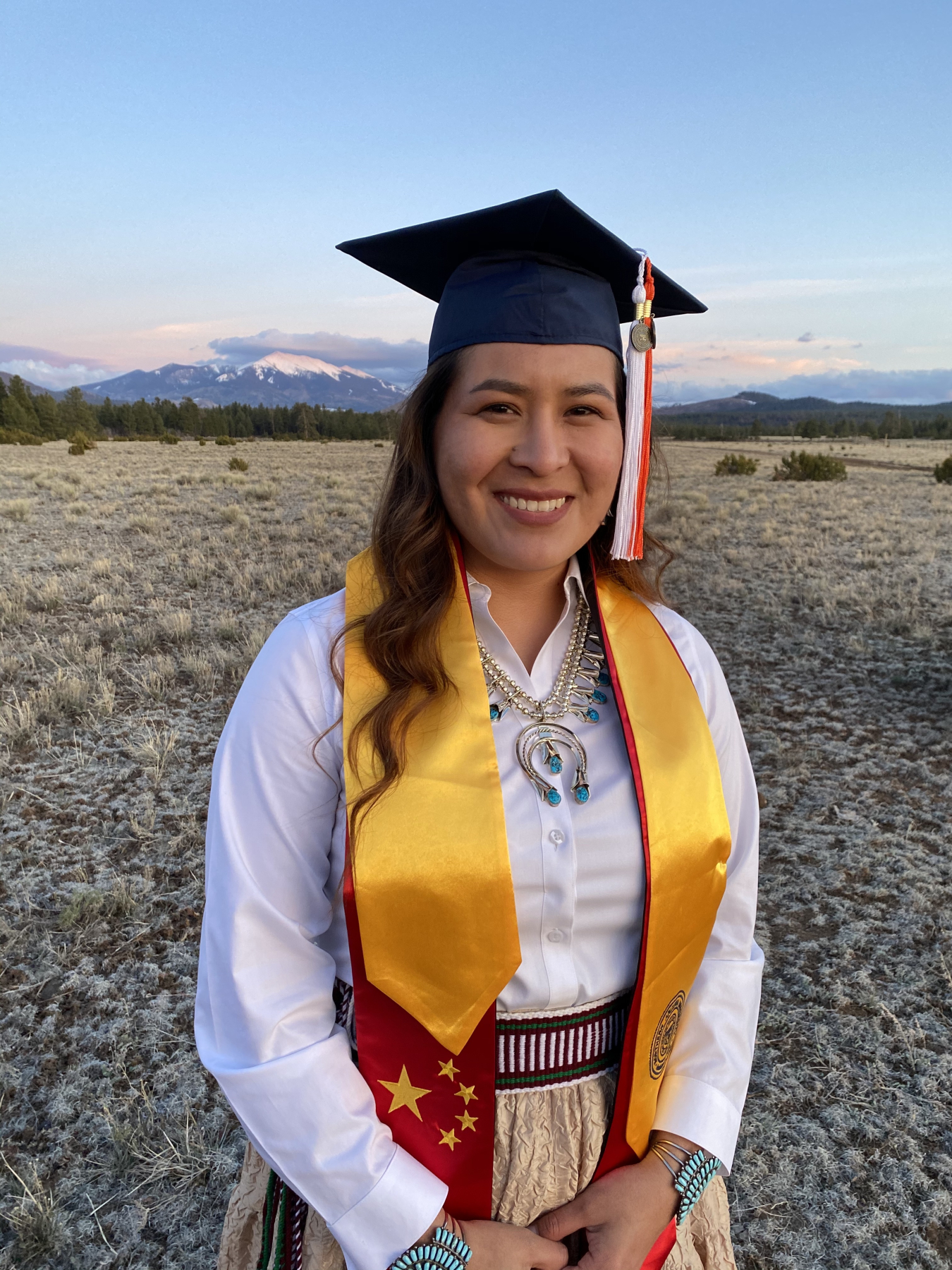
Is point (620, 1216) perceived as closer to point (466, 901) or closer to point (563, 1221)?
point (563, 1221)

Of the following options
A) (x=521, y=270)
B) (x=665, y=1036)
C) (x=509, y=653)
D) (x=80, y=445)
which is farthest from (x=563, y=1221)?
(x=80, y=445)

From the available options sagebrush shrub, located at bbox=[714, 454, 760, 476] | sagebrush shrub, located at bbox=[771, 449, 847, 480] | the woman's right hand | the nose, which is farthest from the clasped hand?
sagebrush shrub, located at bbox=[714, 454, 760, 476]

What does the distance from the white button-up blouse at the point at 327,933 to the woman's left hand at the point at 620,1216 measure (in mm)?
98

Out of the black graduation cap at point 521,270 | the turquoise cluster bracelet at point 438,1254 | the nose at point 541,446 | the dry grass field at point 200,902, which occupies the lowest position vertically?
the dry grass field at point 200,902

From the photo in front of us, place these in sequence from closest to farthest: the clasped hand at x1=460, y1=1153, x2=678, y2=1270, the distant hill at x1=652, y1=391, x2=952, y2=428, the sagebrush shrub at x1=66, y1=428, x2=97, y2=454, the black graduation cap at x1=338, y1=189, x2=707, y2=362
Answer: the clasped hand at x1=460, y1=1153, x2=678, y2=1270, the black graduation cap at x1=338, y1=189, x2=707, y2=362, the sagebrush shrub at x1=66, y1=428, x2=97, y2=454, the distant hill at x1=652, y1=391, x2=952, y2=428

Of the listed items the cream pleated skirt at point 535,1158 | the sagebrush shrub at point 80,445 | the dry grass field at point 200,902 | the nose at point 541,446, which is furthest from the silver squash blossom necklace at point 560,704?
the sagebrush shrub at point 80,445

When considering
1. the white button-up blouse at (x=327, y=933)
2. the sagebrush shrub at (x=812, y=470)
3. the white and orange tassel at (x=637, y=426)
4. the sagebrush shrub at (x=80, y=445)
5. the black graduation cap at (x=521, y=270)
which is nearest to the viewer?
the white button-up blouse at (x=327, y=933)

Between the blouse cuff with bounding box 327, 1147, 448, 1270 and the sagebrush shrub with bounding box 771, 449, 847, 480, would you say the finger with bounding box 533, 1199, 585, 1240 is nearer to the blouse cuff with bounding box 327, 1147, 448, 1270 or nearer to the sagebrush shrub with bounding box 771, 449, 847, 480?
the blouse cuff with bounding box 327, 1147, 448, 1270

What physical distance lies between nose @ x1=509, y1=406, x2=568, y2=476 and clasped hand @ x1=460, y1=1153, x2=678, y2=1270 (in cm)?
125

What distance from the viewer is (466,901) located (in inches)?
45.6

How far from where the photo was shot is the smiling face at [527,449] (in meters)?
1.27

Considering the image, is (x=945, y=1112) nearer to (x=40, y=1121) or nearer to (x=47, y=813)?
(x=40, y=1121)

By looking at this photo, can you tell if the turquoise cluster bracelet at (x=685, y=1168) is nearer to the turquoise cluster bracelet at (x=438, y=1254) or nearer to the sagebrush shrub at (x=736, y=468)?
the turquoise cluster bracelet at (x=438, y=1254)

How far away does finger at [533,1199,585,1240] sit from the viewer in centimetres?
129
